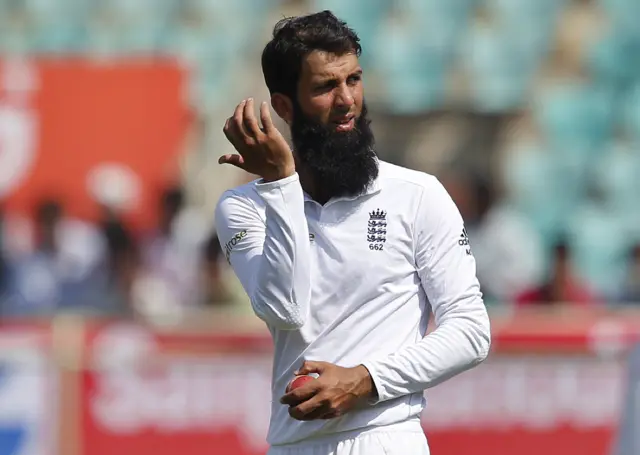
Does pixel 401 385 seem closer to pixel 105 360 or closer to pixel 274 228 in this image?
pixel 274 228

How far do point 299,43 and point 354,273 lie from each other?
0.61 metres

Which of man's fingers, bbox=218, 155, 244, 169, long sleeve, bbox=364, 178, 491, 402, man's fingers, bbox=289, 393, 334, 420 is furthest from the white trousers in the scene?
man's fingers, bbox=218, 155, 244, 169

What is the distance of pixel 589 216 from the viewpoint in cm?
1291

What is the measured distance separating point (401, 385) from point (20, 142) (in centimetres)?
703

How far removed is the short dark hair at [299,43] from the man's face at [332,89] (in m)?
0.02

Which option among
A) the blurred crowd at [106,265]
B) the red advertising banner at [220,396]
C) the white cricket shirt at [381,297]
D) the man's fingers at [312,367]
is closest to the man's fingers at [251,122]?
the white cricket shirt at [381,297]

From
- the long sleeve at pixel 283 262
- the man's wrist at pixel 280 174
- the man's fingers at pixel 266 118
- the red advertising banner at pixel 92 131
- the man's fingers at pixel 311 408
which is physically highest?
the man's fingers at pixel 266 118

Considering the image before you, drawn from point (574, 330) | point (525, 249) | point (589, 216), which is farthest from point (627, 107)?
point (574, 330)

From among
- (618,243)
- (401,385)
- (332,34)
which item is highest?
(332,34)

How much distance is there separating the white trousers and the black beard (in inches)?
24.6

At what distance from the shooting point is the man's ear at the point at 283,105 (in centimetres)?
344

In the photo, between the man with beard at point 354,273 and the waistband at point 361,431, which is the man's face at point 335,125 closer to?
the man with beard at point 354,273

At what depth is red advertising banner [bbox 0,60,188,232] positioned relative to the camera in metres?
9.79

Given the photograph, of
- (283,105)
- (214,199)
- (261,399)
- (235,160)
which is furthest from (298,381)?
(214,199)
